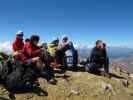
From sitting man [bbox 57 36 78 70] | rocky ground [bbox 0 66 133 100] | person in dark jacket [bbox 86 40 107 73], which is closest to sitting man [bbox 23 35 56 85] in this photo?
rocky ground [bbox 0 66 133 100]

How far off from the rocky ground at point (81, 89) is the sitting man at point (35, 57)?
0.62m

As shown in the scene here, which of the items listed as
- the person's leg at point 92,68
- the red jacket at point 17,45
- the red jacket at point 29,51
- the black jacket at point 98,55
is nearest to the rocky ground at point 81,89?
the red jacket at point 29,51

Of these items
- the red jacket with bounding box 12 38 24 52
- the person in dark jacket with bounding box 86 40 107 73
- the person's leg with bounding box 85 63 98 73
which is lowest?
the person's leg with bounding box 85 63 98 73

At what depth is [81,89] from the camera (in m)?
14.9

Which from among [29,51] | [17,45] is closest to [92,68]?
[29,51]

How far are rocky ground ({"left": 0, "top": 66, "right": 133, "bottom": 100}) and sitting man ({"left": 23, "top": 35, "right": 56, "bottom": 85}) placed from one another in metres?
0.62

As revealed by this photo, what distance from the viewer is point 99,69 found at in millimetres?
19141

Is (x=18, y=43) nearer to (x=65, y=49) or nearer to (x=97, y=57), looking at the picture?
(x=65, y=49)

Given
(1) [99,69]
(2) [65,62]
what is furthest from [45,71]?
(1) [99,69]

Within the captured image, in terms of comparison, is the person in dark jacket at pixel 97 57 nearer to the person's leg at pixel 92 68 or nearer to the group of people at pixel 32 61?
the person's leg at pixel 92 68

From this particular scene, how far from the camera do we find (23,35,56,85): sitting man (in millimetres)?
14172

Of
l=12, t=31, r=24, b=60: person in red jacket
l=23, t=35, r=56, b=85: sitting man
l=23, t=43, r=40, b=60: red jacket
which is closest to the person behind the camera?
l=23, t=35, r=56, b=85: sitting man

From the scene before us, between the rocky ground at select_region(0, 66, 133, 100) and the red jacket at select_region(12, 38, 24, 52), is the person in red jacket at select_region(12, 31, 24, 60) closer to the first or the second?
the red jacket at select_region(12, 38, 24, 52)

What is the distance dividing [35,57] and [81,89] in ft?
10.8
